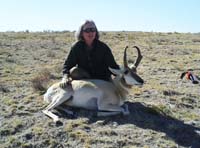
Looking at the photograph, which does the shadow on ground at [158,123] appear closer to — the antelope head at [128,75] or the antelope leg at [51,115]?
the antelope leg at [51,115]

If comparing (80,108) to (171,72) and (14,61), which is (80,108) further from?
(14,61)

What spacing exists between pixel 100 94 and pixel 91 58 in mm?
1135

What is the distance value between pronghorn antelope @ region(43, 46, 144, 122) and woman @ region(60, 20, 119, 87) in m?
0.45

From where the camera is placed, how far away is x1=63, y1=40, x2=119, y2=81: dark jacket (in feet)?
33.1

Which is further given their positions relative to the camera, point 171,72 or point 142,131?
point 171,72

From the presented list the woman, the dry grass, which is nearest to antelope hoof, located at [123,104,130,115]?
the dry grass

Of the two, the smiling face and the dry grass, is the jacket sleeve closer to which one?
the smiling face

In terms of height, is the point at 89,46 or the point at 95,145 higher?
the point at 89,46

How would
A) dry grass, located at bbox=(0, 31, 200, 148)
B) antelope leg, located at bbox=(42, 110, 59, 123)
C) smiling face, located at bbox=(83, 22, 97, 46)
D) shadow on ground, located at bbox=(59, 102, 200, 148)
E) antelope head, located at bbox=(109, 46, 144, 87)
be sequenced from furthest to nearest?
smiling face, located at bbox=(83, 22, 97, 46) < antelope head, located at bbox=(109, 46, 144, 87) < antelope leg, located at bbox=(42, 110, 59, 123) < shadow on ground, located at bbox=(59, 102, 200, 148) < dry grass, located at bbox=(0, 31, 200, 148)

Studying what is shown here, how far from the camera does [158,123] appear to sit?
902 cm

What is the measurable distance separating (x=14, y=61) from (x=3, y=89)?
222 inches

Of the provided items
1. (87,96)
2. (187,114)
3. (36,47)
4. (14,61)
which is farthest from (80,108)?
(36,47)

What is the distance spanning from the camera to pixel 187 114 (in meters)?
9.99

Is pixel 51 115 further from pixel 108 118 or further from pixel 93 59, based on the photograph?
pixel 93 59
